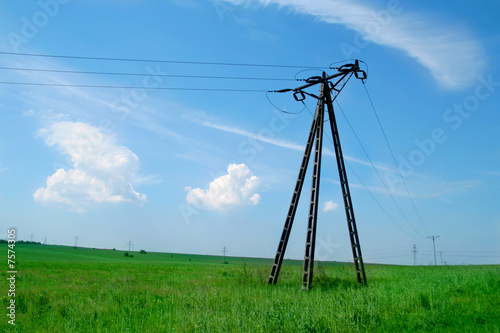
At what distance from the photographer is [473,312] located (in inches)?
438

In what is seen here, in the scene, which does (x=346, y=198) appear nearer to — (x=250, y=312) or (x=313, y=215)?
(x=313, y=215)

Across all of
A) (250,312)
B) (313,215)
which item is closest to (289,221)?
(313,215)

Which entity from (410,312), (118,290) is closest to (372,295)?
(410,312)

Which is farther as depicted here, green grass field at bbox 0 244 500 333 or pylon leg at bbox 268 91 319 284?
pylon leg at bbox 268 91 319 284

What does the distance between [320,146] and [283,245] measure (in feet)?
18.0

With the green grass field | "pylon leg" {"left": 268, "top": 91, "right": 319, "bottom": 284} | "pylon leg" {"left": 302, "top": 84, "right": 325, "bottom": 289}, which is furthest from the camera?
"pylon leg" {"left": 268, "top": 91, "right": 319, "bottom": 284}

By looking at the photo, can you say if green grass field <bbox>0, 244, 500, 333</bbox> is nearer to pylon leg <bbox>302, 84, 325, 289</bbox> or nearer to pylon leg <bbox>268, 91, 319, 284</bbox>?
pylon leg <bbox>302, 84, 325, 289</bbox>

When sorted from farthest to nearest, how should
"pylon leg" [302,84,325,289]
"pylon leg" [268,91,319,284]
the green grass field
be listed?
"pylon leg" [268,91,319,284] < "pylon leg" [302,84,325,289] < the green grass field

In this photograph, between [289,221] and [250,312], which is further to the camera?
[289,221]

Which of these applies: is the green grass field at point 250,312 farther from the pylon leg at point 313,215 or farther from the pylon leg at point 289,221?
the pylon leg at point 289,221

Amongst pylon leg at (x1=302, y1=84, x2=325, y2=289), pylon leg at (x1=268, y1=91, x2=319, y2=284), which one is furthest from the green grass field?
pylon leg at (x1=268, y1=91, x2=319, y2=284)

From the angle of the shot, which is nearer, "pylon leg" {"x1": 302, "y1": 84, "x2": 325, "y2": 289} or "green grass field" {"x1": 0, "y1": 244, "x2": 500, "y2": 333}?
"green grass field" {"x1": 0, "y1": 244, "x2": 500, "y2": 333}

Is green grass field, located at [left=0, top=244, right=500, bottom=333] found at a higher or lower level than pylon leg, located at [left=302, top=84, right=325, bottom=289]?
lower

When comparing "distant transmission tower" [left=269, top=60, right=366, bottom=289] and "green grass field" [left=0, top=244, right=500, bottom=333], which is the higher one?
"distant transmission tower" [left=269, top=60, right=366, bottom=289]
